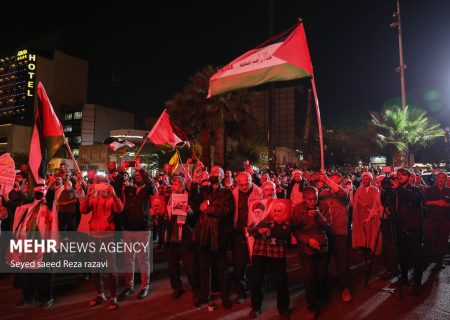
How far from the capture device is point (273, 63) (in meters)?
7.28

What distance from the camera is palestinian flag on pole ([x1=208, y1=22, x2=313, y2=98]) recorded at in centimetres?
708

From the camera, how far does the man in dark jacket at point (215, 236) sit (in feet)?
18.1

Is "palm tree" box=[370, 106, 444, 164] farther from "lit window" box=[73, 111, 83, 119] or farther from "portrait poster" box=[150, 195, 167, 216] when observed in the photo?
"lit window" box=[73, 111, 83, 119]

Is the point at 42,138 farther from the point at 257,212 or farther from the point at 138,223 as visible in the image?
the point at 257,212

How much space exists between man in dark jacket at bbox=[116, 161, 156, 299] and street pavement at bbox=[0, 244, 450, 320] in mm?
268

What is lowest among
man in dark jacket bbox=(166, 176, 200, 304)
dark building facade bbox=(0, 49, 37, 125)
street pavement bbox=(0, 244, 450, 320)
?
street pavement bbox=(0, 244, 450, 320)

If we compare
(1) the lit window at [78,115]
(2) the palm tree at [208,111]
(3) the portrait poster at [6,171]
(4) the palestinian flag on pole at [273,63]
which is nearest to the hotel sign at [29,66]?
(1) the lit window at [78,115]

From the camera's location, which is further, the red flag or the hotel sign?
the hotel sign

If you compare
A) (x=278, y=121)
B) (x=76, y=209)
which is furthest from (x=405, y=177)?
(x=278, y=121)

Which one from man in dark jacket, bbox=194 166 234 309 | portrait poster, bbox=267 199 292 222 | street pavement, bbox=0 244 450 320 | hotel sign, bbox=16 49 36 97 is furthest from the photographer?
hotel sign, bbox=16 49 36 97

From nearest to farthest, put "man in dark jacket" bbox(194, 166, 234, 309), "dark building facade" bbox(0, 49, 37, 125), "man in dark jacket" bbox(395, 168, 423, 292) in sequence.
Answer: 1. "man in dark jacket" bbox(194, 166, 234, 309)
2. "man in dark jacket" bbox(395, 168, 423, 292)
3. "dark building facade" bbox(0, 49, 37, 125)

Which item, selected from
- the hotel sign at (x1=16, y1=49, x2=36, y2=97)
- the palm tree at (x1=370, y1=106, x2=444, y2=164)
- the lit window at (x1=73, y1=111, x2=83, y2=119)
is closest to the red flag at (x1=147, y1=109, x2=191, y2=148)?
the palm tree at (x1=370, y1=106, x2=444, y2=164)

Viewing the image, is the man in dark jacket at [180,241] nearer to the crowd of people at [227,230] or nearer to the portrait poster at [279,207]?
the crowd of people at [227,230]

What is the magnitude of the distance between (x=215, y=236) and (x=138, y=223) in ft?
4.69
